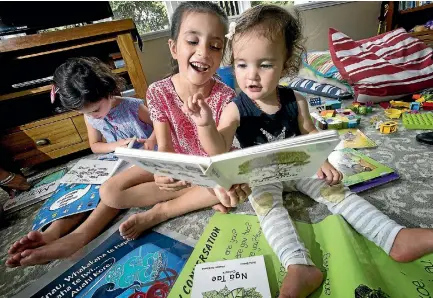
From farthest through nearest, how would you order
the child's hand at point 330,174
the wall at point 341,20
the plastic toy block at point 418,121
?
the wall at point 341,20, the plastic toy block at point 418,121, the child's hand at point 330,174

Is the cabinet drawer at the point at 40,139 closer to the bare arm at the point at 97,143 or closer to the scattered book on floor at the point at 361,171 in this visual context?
the bare arm at the point at 97,143

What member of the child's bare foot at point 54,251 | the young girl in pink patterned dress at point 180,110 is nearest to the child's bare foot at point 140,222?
the young girl in pink patterned dress at point 180,110

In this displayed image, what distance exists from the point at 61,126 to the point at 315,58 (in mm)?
1573

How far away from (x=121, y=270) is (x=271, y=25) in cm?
67

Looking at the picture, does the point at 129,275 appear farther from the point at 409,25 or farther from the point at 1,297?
the point at 409,25

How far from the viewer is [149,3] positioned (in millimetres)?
1978

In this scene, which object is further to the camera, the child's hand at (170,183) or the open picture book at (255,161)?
the child's hand at (170,183)

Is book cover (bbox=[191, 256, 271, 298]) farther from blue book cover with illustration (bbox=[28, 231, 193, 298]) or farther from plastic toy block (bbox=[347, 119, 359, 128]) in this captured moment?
plastic toy block (bbox=[347, 119, 359, 128])

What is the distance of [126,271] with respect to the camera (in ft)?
1.90

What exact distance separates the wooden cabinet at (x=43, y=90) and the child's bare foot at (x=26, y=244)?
79 cm

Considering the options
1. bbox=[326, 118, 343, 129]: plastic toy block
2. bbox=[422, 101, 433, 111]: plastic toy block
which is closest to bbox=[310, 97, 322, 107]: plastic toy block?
bbox=[326, 118, 343, 129]: plastic toy block

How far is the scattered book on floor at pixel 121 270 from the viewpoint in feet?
1.78

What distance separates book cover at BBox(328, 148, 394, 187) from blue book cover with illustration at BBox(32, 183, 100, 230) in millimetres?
798

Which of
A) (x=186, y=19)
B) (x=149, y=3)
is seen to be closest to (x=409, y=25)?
(x=149, y=3)
